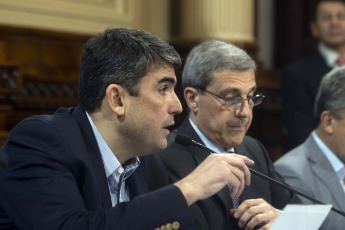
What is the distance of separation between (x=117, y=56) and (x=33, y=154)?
0.43m

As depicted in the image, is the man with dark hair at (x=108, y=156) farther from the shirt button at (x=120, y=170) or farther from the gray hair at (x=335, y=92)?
the gray hair at (x=335, y=92)

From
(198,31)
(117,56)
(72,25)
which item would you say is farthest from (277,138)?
(117,56)

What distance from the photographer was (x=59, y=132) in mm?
2014

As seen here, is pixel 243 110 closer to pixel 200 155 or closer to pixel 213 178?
A: pixel 200 155

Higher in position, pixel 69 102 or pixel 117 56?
pixel 117 56

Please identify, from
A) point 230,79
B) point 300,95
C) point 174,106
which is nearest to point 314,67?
point 300,95

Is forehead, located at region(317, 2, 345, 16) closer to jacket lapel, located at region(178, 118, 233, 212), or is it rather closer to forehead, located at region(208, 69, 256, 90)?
forehead, located at region(208, 69, 256, 90)

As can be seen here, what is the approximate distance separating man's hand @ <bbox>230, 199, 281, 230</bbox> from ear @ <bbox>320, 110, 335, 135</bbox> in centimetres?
93

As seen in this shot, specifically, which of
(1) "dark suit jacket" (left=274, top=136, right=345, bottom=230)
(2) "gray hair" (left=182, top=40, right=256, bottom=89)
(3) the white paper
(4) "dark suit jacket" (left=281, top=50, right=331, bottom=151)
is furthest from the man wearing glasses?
(4) "dark suit jacket" (left=281, top=50, right=331, bottom=151)

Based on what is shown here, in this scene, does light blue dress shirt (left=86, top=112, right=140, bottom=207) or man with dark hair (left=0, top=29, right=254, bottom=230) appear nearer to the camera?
man with dark hair (left=0, top=29, right=254, bottom=230)

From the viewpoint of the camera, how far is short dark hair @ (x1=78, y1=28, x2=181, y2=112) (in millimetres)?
2115

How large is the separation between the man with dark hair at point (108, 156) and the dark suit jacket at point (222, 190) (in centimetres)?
31

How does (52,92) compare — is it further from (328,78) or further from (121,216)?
(121,216)

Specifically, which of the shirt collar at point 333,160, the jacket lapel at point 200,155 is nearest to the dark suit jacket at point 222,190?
the jacket lapel at point 200,155
